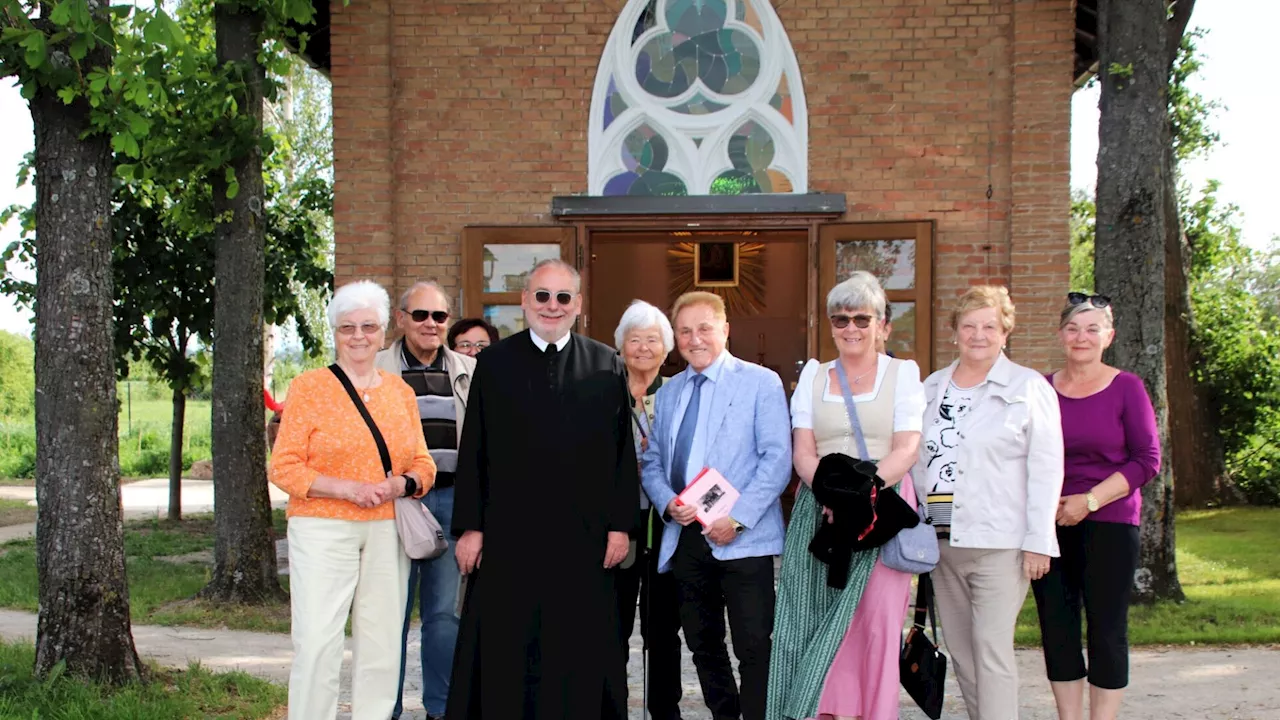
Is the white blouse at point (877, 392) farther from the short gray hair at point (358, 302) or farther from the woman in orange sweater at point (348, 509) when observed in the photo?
the short gray hair at point (358, 302)

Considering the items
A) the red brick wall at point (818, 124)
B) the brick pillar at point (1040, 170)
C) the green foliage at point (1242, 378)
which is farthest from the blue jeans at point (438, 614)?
the green foliage at point (1242, 378)

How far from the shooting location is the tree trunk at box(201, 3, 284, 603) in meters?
8.01

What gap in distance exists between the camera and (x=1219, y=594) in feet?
27.7

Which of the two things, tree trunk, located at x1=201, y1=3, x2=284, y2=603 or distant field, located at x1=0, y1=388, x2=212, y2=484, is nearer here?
tree trunk, located at x1=201, y1=3, x2=284, y2=603

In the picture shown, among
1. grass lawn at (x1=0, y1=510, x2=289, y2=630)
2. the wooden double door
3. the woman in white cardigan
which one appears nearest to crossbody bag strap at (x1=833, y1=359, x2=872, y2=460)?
the woman in white cardigan

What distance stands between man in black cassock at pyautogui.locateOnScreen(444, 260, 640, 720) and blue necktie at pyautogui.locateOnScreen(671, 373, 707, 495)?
0.96ft

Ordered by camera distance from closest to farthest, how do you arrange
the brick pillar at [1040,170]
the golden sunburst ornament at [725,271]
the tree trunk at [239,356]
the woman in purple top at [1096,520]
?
the woman in purple top at [1096,520] → the tree trunk at [239,356] → the brick pillar at [1040,170] → the golden sunburst ornament at [725,271]

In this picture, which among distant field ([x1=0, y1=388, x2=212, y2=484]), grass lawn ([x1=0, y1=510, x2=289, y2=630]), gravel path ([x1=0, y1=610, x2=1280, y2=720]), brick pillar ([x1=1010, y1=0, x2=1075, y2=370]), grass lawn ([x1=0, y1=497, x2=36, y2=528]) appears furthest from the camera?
distant field ([x1=0, y1=388, x2=212, y2=484])

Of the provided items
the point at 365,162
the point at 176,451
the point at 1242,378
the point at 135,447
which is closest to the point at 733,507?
the point at 365,162

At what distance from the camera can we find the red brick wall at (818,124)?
891 centimetres

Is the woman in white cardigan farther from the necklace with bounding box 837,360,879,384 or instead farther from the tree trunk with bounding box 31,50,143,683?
the tree trunk with bounding box 31,50,143,683

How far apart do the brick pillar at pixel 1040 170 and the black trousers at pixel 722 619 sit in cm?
519

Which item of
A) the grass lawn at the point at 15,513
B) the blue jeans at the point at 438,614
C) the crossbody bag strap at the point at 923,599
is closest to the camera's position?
the crossbody bag strap at the point at 923,599

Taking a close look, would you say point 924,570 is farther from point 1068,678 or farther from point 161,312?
point 161,312
